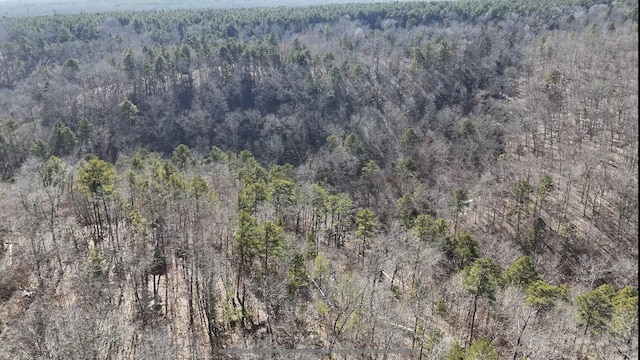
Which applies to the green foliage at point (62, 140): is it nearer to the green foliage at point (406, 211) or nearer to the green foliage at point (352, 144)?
the green foliage at point (352, 144)

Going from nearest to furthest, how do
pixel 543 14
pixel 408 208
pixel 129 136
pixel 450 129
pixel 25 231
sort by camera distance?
pixel 25 231 → pixel 408 208 → pixel 450 129 → pixel 129 136 → pixel 543 14

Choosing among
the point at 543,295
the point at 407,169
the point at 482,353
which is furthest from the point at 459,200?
the point at 482,353

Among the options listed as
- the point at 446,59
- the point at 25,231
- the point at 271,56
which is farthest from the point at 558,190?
the point at 271,56

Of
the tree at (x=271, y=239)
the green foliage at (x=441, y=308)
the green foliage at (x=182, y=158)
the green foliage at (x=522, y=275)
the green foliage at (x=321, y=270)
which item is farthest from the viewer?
the green foliage at (x=182, y=158)

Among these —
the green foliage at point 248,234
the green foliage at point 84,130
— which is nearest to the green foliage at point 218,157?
the green foliage at point 248,234

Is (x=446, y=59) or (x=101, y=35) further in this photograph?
(x=101, y=35)

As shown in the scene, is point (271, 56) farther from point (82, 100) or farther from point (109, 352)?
point (109, 352)
